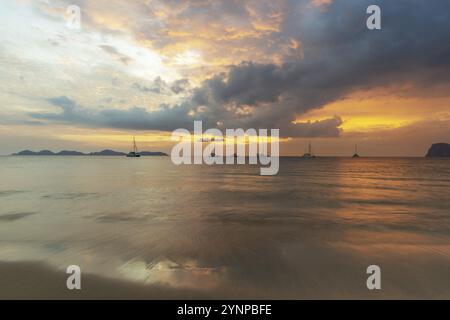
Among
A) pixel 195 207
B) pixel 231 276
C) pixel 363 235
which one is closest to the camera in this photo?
pixel 231 276

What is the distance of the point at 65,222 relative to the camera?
14.1 meters

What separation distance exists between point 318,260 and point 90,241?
8.39 m

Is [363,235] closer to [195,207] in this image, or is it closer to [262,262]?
[262,262]

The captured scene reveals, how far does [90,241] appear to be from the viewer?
35.3 ft

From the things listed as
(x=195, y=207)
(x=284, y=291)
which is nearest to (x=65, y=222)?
(x=195, y=207)

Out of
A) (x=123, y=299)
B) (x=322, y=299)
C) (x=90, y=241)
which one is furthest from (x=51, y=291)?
(x=322, y=299)

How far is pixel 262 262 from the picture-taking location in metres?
8.36

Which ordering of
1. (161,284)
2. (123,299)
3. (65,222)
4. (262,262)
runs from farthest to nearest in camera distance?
(65,222)
(262,262)
(161,284)
(123,299)
